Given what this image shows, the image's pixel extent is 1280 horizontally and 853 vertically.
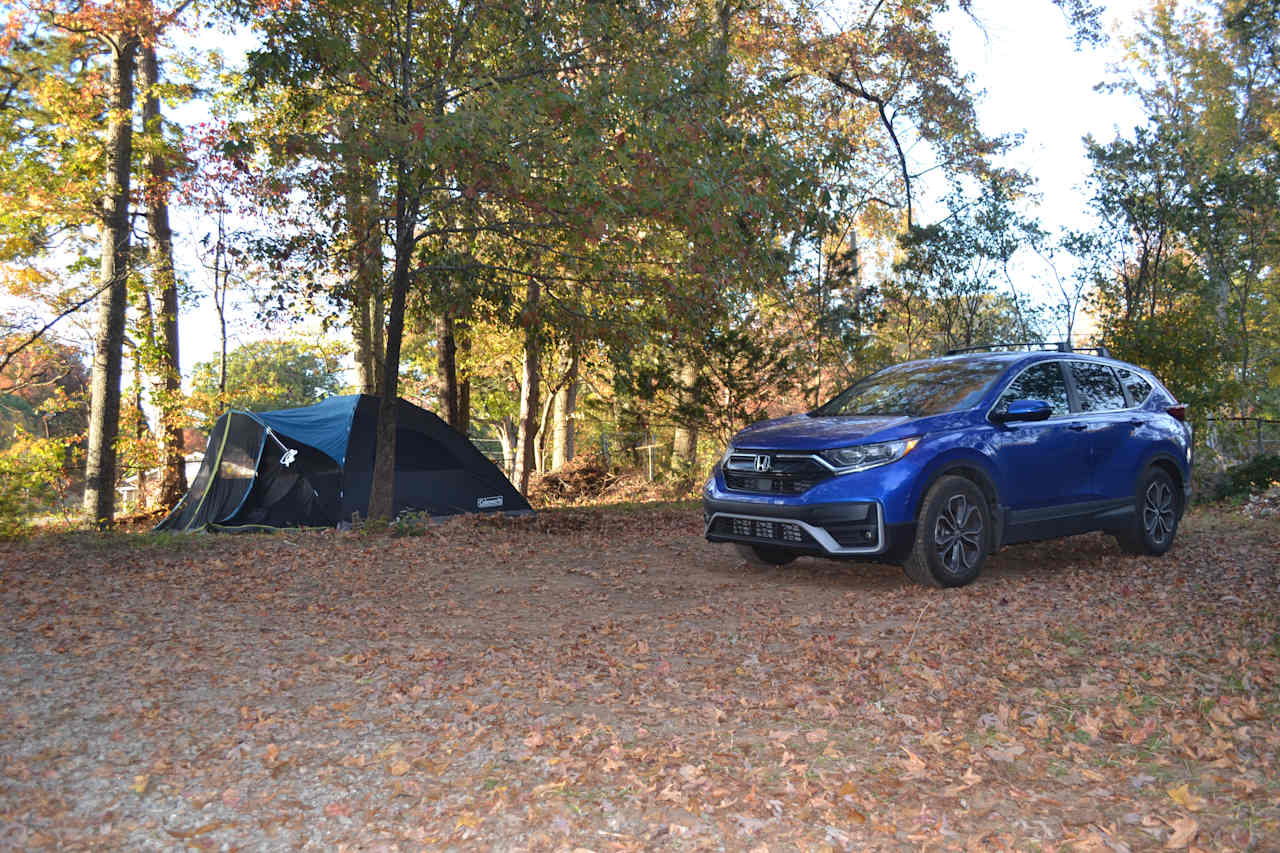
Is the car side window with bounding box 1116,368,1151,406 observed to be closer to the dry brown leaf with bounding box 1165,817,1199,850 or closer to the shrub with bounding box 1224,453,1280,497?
the shrub with bounding box 1224,453,1280,497

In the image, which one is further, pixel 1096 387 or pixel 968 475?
pixel 1096 387

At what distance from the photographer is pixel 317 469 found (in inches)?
440

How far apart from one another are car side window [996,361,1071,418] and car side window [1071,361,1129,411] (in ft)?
0.61

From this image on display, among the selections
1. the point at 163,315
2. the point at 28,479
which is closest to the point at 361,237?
the point at 28,479

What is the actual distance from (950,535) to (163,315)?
13.9 meters

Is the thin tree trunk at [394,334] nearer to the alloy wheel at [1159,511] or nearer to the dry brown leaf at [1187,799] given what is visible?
the alloy wheel at [1159,511]

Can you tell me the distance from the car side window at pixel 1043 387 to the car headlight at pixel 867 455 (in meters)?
1.26

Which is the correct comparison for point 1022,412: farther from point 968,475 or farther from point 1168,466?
point 1168,466

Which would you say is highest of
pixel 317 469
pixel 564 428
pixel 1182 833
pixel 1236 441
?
pixel 564 428

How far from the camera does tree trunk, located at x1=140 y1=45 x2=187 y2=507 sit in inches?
572

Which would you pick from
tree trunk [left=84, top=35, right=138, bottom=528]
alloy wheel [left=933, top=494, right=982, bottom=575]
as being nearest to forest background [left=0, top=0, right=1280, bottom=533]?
tree trunk [left=84, top=35, right=138, bottom=528]

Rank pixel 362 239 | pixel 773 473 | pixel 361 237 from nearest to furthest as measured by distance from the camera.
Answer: pixel 773 473, pixel 362 239, pixel 361 237

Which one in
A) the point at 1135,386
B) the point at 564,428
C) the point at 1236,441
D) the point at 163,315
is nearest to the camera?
the point at 1135,386

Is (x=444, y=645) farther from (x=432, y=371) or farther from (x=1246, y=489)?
(x=432, y=371)
